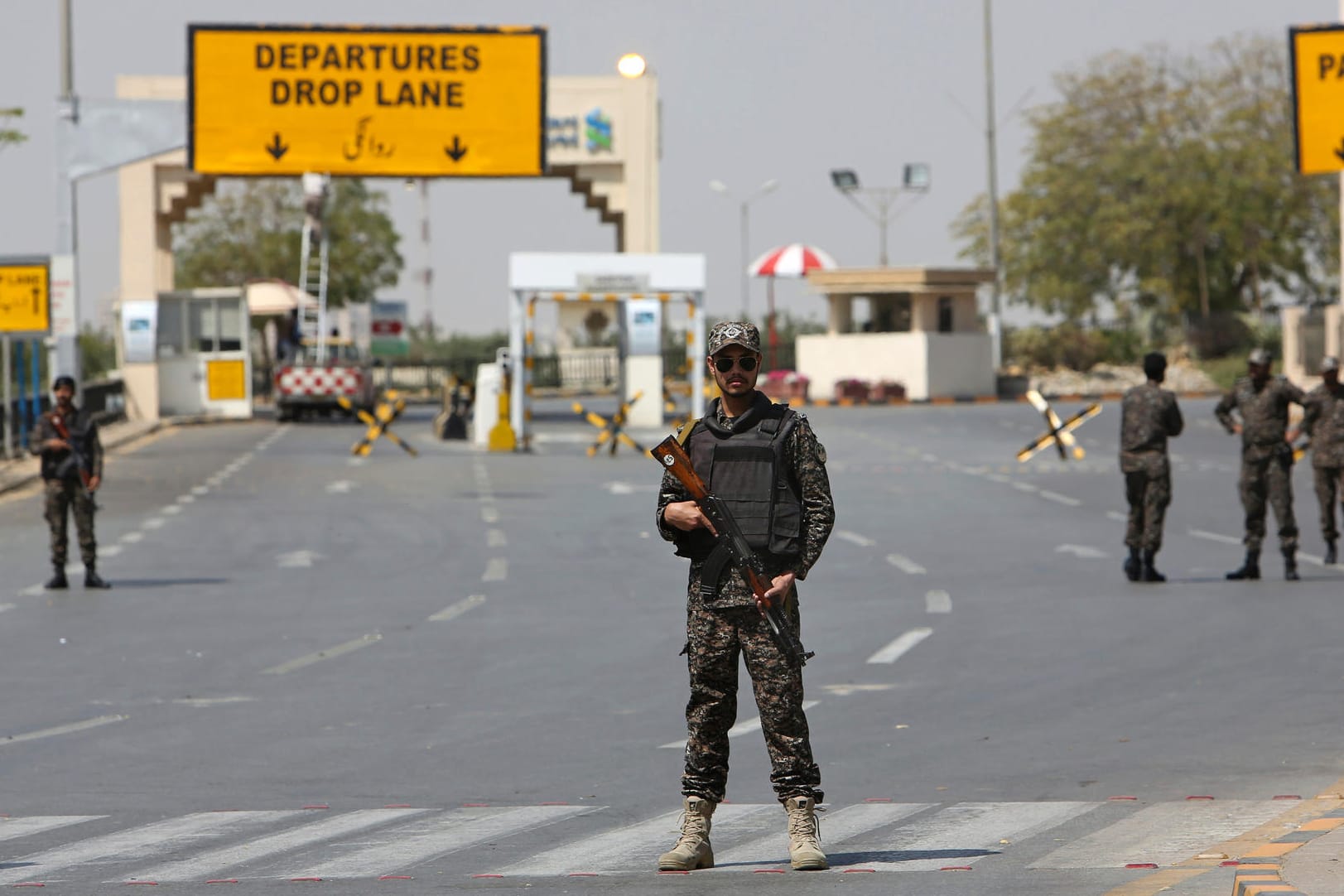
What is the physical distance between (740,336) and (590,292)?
35.7 meters

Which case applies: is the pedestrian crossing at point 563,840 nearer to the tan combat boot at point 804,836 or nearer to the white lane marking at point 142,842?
the white lane marking at point 142,842

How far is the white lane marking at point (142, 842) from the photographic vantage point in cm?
726

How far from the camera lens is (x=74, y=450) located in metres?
17.1

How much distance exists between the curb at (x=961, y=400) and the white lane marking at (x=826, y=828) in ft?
172

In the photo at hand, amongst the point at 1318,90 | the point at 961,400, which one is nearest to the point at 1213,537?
the point at 1318,90

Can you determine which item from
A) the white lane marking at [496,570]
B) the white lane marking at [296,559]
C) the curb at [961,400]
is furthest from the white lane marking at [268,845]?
the curb at [961,400]

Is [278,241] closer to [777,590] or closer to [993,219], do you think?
[993,219]

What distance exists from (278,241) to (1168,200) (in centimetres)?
3317

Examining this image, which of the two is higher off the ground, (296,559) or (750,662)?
(750,662)

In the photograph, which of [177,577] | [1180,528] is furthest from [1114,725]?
[1180,528]

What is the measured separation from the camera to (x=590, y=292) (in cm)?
4244

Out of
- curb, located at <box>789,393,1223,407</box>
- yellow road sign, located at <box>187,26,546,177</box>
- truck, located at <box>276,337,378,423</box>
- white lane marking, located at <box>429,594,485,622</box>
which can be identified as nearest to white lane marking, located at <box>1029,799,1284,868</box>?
white lane marking, located at <box>429,594,485,622</box>

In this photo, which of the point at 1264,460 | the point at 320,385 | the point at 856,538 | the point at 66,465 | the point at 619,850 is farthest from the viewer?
the point at 320,385

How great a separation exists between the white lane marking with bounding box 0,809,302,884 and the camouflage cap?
2632 millimetres
